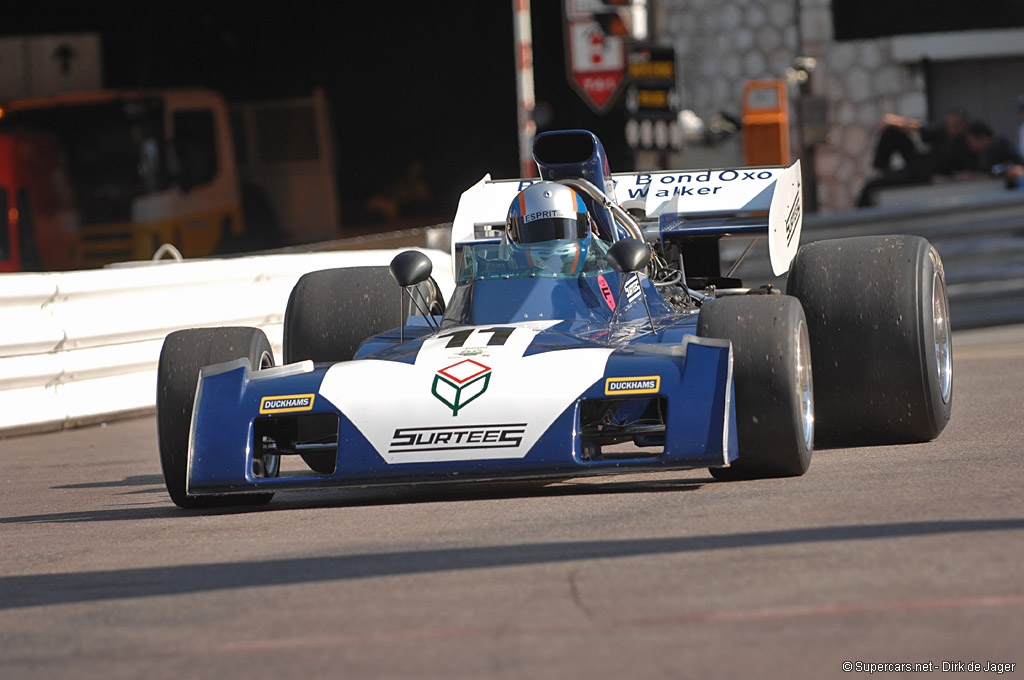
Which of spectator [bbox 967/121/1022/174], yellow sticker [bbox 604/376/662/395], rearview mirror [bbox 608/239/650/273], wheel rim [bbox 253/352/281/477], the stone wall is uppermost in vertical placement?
the stone wall

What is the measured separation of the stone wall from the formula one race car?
54.8 ft

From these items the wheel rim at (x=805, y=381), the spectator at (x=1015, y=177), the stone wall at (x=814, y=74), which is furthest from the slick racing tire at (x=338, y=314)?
the stone wall at (x=814, y=74)

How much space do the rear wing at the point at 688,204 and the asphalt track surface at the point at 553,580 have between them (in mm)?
2139

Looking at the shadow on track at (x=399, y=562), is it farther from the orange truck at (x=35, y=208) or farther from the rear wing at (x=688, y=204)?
the orange truck at (x=35, y=208)

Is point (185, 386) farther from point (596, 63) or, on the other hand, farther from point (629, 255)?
point (596, 63)

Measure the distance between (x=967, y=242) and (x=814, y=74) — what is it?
12037 millimetres

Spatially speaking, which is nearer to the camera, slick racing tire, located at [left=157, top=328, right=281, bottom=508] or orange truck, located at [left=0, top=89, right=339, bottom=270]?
slick racing tire, located at [left=157, top=328, right=281, bottom=508]

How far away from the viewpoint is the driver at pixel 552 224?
310 inches

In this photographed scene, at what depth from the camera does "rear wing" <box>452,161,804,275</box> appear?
9047 mm

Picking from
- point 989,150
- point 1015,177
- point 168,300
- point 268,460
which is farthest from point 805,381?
point 989,150

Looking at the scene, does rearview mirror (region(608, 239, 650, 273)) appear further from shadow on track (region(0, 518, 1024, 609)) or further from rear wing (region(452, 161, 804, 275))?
shadow on track (region(0, 518, 1024, 609))

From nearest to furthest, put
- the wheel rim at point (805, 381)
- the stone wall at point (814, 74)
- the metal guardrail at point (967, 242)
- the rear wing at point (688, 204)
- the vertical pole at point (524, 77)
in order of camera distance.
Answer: the wheel rim at point (805, 381) → the rear wing at point (688, 204) → the metal guardrail at point (967, 242) → the vertical pole at point (524, 77) → the stone wall at point (814, 74)

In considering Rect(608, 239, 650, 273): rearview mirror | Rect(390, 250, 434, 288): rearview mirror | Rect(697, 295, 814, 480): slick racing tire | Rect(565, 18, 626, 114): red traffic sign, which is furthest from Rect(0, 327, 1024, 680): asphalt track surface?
Rect(565, 18, 626, 114): red traffic sign

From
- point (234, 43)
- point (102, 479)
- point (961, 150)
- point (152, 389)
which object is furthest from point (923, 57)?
point (102, 479)
